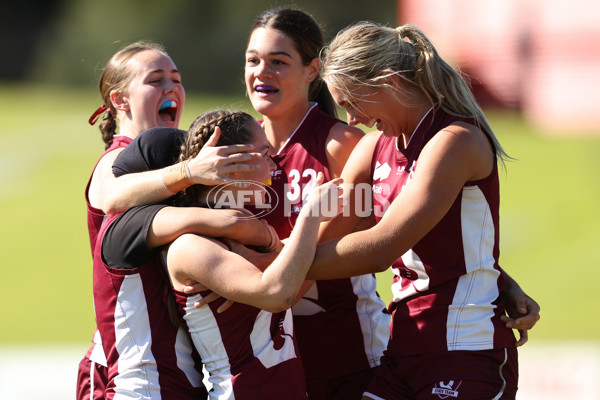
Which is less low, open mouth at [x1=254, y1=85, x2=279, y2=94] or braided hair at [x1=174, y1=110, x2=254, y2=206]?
open mouth at [x1=254, y1=85, x2=279, y2=94]

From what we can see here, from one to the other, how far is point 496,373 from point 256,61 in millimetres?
1693

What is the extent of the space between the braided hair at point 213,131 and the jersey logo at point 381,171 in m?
0.54

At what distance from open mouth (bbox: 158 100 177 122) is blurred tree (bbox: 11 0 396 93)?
20.8 metres

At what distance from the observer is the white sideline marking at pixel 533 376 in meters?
7.15

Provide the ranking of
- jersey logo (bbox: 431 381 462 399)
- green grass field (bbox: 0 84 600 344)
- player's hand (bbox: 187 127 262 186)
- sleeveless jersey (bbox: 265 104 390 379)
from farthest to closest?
1. green grass field (bbox: 0 84 600 344)
2. sleeveless jersey (bbox: 265 104 390 379)
3. jersey logo (bbox: 431 381 462 399)
4. player's hand (bbox: 187 127 262 186)

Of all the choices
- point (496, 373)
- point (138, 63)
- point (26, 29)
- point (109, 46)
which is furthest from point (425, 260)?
point (26, 29)

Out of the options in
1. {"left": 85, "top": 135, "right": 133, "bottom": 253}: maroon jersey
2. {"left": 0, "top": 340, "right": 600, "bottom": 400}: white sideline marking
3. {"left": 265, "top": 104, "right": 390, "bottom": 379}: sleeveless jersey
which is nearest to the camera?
{"left": 85, "top": 135, "right": 133, "bottom": 253}: maroon jersey

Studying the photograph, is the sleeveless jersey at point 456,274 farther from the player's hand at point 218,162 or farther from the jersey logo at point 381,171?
the player's hand at point 218,162

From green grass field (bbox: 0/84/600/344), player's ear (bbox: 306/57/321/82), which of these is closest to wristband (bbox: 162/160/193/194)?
player's ear (bbox: 306/57/321/82)

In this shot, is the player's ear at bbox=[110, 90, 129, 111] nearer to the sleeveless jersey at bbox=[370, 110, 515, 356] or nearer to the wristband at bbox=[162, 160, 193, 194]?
the wristband at bbox=[162, 160, 193, 194]

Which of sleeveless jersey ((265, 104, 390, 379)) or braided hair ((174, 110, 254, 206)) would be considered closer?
braided hair ((174, 110, 254, 206))

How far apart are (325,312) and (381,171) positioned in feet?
2.44

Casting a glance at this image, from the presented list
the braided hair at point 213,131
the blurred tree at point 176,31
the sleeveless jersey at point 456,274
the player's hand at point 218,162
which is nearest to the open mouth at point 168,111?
the braided hair at point 213,131

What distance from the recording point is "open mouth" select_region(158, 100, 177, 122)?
3.56 metres
